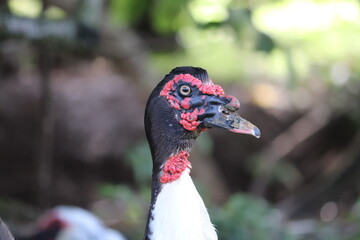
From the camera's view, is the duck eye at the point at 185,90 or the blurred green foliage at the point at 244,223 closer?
the duck eye at the point at 185,90

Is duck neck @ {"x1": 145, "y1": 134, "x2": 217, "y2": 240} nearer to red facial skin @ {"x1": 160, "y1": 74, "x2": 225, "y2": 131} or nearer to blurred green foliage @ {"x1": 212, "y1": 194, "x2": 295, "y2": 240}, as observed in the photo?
red facial skin @ {"x1": 160, "y1": 74, "x2": 225, "y2": 131}

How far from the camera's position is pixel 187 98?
3.50m

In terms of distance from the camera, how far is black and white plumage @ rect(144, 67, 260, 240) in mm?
3430

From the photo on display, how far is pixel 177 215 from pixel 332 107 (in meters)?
6.29

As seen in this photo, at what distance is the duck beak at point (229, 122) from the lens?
11.2 feet

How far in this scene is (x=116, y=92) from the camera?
376 inches

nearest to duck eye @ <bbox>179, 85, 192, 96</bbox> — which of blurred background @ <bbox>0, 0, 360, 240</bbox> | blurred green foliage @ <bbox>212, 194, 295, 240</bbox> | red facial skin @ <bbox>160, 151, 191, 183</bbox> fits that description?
red facial skin @ <bbox>160, 151, 191, 183</bbox>

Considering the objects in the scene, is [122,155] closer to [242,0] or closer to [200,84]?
[242,0]

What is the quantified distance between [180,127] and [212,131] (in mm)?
5798

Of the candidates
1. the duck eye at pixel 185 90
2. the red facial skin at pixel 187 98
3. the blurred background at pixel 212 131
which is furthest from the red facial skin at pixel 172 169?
the blurred background at pixel 212 131

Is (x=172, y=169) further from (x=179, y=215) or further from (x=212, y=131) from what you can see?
(x=212, y=131)

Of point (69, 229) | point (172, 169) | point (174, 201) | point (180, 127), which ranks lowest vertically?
point (69, 229)

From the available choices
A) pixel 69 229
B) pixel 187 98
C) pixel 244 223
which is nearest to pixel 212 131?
pixel 244 223

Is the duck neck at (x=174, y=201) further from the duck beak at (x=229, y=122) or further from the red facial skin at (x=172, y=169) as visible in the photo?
the duck beak at (x=229, y=122)
